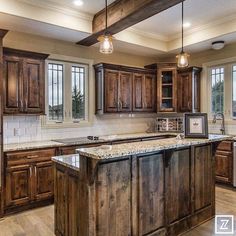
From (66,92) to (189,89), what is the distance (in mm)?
2736

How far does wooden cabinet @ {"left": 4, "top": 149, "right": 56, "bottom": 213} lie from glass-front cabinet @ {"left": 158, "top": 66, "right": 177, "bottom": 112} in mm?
2906

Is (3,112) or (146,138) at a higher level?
(3,112)

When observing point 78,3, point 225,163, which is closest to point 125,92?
point 78,3

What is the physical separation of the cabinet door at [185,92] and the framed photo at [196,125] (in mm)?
2328

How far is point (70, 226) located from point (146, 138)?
285 centimetres

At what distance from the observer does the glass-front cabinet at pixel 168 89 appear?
5500 millimetres

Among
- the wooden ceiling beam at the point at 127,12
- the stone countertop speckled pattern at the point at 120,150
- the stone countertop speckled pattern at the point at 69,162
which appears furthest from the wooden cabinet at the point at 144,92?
the stone countertop speckled pattern at the point at 69,162

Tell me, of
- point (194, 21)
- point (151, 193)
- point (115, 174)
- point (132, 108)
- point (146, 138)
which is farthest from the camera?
point (132, 108)

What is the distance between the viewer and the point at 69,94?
15.5 ft

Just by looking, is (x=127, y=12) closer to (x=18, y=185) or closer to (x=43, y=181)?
(x=43, y=181)

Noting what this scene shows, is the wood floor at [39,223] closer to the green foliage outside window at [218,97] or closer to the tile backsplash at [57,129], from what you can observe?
the tile backsplash at [57,129]

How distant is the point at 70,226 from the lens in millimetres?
2355

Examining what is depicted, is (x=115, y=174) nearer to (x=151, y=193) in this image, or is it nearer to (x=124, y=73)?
(x=151, y=193)

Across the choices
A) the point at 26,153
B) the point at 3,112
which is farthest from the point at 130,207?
the point at 3,112
